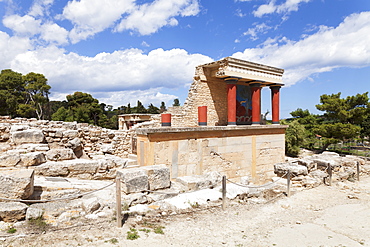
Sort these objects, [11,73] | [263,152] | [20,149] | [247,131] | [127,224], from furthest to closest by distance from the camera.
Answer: [11,73]
[263,152]
[247,131]
[20,149]
[127,224]

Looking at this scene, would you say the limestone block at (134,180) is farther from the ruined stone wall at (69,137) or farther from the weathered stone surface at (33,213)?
the ruined stone wall at (69,137)

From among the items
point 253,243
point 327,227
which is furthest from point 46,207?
point 327,227

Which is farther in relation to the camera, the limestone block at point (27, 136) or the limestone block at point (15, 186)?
the limestone block at point (27, 136)

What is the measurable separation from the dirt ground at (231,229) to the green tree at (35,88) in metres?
27.0

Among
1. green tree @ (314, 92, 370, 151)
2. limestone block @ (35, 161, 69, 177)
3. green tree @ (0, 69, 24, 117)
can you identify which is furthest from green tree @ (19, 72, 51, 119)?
green tree @ (314, 92, 370, 151)

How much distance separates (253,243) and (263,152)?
24.1ft

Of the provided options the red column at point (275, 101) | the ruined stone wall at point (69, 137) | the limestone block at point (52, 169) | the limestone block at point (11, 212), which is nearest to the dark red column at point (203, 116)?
the ruined stone wall at point (69, 137)

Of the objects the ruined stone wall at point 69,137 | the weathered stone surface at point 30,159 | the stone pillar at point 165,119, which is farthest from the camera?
the stone pillar at point 165,119

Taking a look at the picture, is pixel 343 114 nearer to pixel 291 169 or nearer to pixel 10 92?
pixel 291 169

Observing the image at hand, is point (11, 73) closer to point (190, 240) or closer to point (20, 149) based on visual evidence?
point (20, 149)

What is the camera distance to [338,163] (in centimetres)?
1177

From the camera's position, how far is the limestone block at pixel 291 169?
9.66 metres

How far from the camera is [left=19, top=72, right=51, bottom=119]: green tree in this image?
2694 cm

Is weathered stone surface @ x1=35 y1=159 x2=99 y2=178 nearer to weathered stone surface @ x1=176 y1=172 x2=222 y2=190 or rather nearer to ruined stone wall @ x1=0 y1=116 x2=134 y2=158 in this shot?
ruined stone wall @ x1=0 y1=116 x2=134 y2=158
